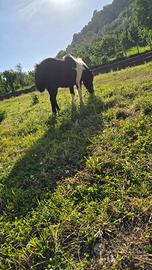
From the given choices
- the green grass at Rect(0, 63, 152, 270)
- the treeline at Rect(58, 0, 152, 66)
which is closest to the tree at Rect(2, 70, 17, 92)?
the treeline at Rect(58, 0, 152, 66)

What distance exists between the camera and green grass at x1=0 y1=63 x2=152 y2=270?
10.0ft

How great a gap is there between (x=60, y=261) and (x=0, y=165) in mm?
3476

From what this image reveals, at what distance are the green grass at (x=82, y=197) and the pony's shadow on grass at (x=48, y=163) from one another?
2 cm

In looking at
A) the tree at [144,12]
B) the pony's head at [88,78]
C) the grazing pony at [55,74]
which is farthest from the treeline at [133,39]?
the grazing pony at [55,74]

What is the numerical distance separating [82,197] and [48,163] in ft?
5.08

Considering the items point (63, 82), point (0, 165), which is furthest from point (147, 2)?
point (0, 165)

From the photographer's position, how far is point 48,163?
5320mm

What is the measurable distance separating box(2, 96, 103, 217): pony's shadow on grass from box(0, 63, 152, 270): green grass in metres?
0.02

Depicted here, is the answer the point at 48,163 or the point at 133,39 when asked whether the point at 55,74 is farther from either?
the point at 133,39

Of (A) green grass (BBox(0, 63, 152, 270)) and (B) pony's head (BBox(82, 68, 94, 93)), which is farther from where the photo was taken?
(B) pony's head (BBox(82, 68, 94, 93))

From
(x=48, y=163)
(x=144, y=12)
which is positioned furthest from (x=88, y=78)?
(x=144, y=12)

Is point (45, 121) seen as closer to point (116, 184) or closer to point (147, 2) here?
point (116, 184)

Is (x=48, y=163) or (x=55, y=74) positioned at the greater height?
(x=55, y=74)

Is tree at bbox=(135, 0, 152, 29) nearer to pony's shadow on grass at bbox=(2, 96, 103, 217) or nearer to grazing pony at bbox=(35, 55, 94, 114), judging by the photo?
grazing pony at bbox=(35, 55, 94, 114)
